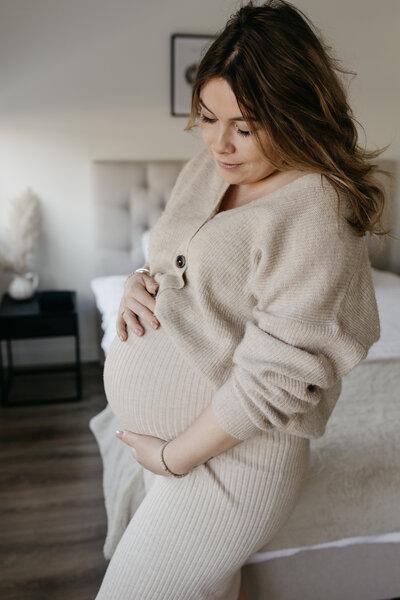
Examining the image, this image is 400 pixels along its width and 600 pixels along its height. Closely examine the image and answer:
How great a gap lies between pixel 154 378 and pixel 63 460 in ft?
4.50

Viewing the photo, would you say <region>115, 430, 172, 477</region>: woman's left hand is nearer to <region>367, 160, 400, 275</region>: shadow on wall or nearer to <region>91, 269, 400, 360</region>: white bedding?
<region>91, 269, 400, 360</region>: white bedding

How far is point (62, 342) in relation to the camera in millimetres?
3047

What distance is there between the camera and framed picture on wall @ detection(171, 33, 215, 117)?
8.93 ft

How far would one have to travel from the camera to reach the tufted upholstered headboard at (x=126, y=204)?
9.22ft

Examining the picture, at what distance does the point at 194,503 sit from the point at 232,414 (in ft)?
0.70

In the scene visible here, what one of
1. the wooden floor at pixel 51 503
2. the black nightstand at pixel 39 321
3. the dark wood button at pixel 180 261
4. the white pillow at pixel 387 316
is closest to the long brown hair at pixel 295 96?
the dark wood button at pixel 180 261

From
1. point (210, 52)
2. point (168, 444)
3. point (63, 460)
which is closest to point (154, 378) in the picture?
point (168, 444)

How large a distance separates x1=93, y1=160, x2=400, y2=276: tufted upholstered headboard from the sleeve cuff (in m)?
2.07

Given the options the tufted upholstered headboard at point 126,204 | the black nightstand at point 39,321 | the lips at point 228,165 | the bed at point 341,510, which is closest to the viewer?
the lips at point 228,165

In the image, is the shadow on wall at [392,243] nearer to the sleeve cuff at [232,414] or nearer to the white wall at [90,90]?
the white wall at [90,90]

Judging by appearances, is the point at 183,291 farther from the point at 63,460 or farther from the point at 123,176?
the point at 123,176

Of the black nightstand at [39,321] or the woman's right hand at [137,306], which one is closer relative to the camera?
the woman's right hand at [137,306]

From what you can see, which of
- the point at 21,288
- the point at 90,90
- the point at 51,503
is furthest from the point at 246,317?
the point at 90,90

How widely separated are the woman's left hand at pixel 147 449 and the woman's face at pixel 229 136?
499 millimetres
